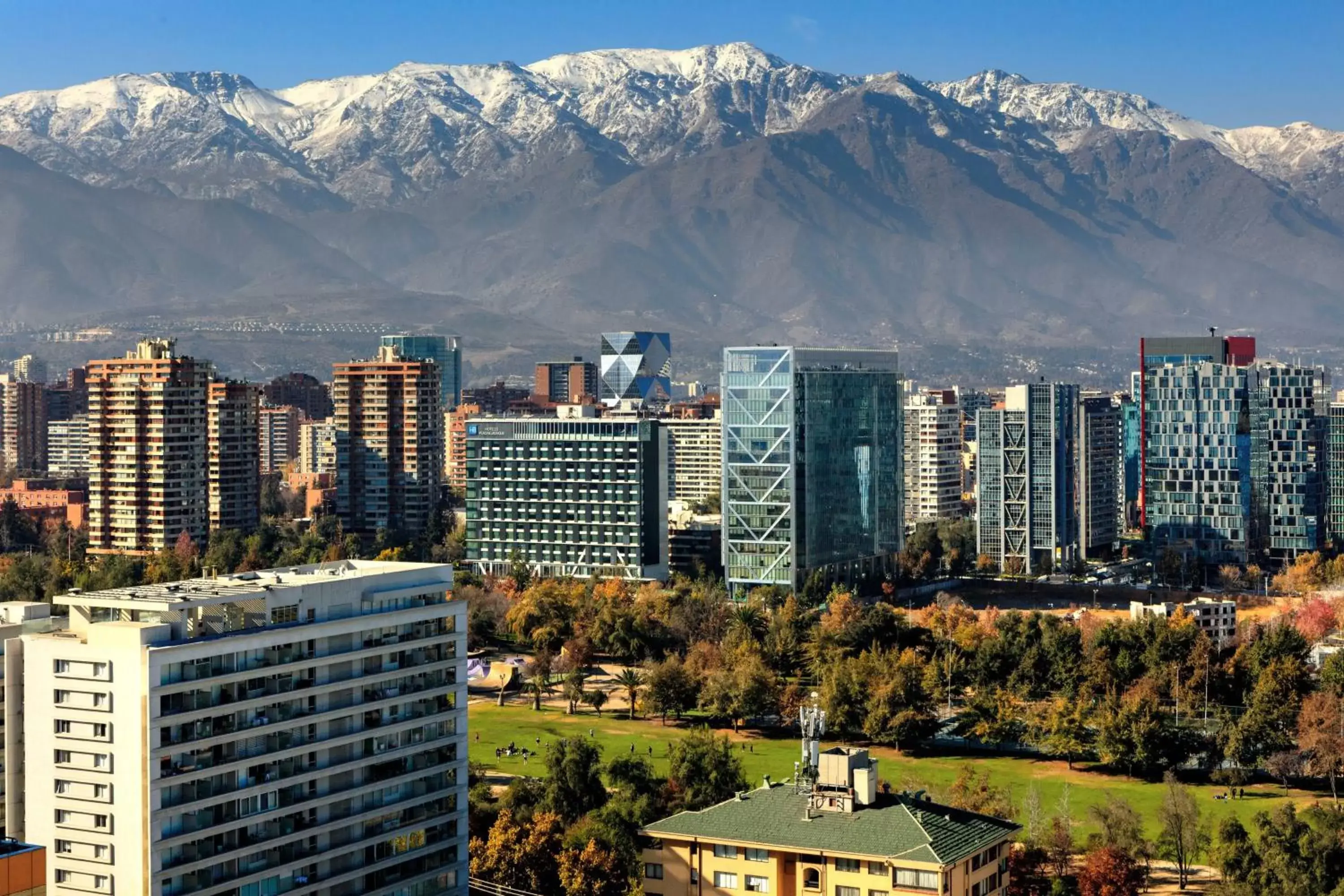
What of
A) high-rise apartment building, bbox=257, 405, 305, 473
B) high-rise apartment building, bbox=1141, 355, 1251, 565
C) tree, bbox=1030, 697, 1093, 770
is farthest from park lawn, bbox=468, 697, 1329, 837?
high-rise apartment building, bbox=257, 405, 305, 473

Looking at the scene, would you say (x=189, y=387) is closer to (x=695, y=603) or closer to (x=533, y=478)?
(x=533, y=478)

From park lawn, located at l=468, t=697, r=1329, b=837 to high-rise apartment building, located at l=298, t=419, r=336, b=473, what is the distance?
300ft

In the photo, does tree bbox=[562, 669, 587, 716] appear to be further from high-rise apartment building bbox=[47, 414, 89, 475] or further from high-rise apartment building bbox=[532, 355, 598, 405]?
high-rise apartment building bbox=[532, 355, 598, 405]

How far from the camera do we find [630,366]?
162 m

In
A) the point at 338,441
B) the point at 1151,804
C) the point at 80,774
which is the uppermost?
the point at 338,441

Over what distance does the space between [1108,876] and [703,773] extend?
1105 cm

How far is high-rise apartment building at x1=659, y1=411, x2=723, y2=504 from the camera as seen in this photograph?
5108 inches

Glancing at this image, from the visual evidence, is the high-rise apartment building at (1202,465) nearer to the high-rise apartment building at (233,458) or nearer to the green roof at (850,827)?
the high-rise apartment building at (233,458)

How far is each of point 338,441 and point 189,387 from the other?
1759 cm


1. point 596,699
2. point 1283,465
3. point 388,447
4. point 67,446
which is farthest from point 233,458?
point 67,446

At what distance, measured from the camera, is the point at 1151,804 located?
5106 centimetres

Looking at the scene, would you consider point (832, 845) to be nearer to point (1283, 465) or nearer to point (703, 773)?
point (703, 773)

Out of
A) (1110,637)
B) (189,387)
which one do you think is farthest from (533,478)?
(1110,637)

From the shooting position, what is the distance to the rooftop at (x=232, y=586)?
3247 centimetres
